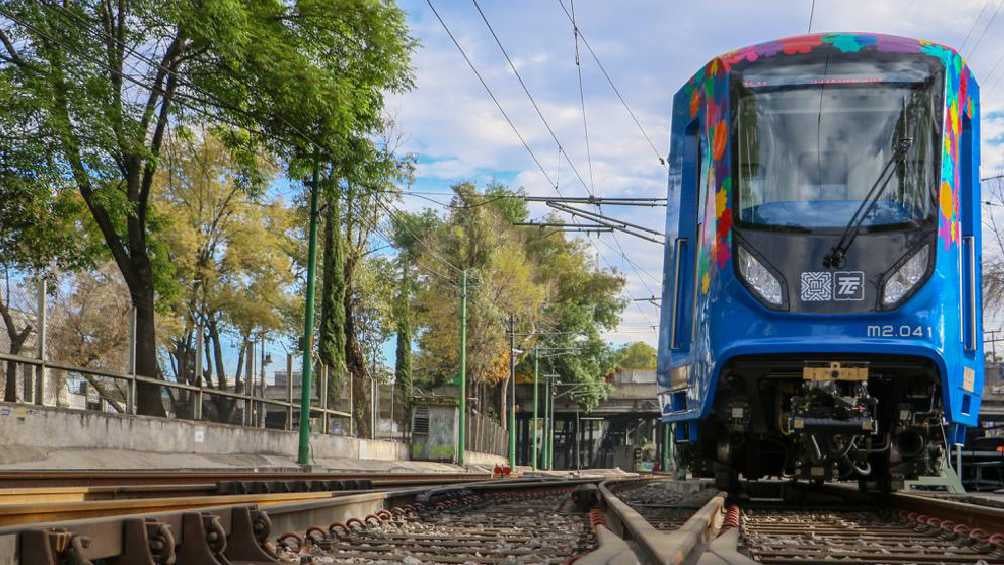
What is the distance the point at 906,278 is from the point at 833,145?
48.1 inches

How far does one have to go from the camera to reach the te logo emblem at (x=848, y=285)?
8.91m

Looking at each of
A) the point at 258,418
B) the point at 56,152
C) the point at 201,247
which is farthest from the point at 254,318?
the point at 56,152

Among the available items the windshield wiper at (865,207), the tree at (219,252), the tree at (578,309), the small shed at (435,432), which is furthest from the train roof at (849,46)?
the tree at (578,309)

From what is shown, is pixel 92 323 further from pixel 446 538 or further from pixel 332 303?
pixel 446 538

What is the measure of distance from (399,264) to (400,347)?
9062 millimetres

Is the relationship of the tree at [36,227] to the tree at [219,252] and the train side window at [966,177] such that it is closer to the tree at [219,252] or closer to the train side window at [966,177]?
the tree at [219,252]

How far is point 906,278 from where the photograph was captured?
8.98m

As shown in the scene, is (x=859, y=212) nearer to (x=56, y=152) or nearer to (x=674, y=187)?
(x=674, y=187)

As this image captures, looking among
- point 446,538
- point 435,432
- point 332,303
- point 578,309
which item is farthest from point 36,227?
point 578,309

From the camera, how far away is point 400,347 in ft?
186

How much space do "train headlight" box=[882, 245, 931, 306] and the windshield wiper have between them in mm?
392

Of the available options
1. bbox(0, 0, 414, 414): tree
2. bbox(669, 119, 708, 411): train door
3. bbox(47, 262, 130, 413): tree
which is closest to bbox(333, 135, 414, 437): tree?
bbox(0, 0, 414, 414): tree

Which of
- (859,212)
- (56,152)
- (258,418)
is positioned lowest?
(258,418)

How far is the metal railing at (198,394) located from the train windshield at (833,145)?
1183cm
